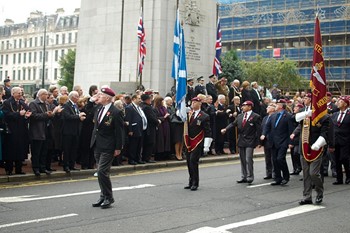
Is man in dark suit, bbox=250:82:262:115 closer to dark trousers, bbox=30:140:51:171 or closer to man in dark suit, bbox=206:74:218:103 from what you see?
man in dark suit, bbox=206:74:218:103

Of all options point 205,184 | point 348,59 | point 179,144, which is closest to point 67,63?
point 348,59

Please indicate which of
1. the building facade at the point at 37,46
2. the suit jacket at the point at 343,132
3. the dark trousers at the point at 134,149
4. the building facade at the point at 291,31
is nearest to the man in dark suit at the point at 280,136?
the suit jacket at the point at 343,132

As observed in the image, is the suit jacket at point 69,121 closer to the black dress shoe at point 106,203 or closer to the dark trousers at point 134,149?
the dark trousers at point 134,149

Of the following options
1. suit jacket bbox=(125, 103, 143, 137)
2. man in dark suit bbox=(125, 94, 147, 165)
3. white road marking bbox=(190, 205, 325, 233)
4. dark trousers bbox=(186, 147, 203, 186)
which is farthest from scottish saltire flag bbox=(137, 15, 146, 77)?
white road marking bbox=(190, 205, 325, 233)

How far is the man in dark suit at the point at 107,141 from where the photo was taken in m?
8.27

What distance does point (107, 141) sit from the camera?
8391 mm

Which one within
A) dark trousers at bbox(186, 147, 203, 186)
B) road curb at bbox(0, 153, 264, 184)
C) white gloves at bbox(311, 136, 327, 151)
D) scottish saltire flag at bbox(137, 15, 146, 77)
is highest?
Result: scottish saltire flag at bbox(137, 15, 146, 77)

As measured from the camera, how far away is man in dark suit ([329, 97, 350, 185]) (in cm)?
1177

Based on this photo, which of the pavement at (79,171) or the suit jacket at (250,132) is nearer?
the pavement at (79,171)

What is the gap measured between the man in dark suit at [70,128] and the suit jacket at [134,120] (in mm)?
1839

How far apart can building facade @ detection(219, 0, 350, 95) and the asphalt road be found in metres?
44.5

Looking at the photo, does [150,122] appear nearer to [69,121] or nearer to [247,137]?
[69,121]

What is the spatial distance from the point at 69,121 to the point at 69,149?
0.73 meters

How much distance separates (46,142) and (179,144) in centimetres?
502
